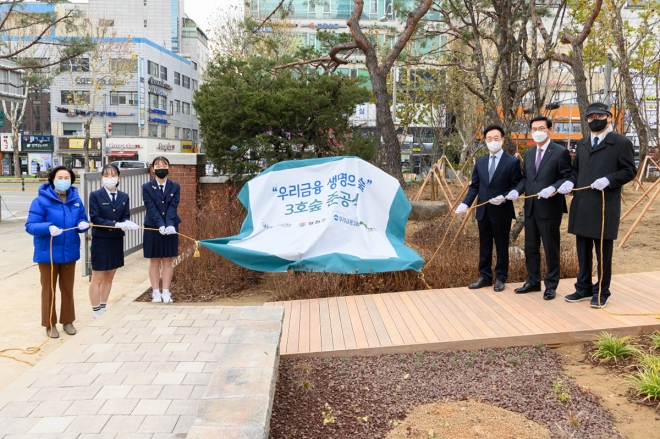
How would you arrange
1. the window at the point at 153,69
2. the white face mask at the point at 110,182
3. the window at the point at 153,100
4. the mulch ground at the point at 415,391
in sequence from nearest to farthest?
the mulch ground at the point at 415,391
the white face mask at the point at 110,182
the window at the point at 153,69
the window at the point at 153,100

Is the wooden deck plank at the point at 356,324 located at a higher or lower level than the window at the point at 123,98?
lower

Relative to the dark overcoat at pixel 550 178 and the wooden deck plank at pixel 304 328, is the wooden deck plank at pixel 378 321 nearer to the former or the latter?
the wooden deck plank at pixel 304 328

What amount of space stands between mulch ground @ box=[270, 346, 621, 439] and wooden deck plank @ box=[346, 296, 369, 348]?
247 mm

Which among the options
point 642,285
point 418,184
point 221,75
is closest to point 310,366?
point 642,285

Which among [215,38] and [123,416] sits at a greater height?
[215,38]

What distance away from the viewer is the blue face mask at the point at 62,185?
6.48 metres

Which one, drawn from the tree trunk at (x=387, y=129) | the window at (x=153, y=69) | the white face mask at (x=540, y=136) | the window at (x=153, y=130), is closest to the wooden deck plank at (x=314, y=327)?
the white face mask at (x=540, y=136)

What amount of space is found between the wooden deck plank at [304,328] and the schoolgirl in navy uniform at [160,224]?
1832 millimetres

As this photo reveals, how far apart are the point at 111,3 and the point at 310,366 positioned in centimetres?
7398

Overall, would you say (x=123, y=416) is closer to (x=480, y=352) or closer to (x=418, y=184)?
(x=480, y=352)

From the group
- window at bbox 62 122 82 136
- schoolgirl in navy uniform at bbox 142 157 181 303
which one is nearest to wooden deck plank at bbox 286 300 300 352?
schoolgirl in navy uniform at bbox 142 157 181 303

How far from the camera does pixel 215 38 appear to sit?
38469 mm

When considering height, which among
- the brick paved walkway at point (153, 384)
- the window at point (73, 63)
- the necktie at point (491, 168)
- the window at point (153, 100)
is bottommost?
the brick paved walkway at point (153, 384)

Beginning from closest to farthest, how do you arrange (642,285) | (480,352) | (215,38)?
(480,352) → (642,285) → (215,38)
